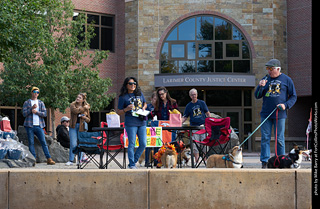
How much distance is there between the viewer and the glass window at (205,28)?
2870 cm

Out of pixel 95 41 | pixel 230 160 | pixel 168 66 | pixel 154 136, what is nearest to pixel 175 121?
pixel 154 136

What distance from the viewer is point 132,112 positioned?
31.2ft

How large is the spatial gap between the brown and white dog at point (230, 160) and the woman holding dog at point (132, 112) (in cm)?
144

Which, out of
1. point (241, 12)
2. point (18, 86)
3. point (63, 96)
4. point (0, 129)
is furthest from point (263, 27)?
point (0, 129)

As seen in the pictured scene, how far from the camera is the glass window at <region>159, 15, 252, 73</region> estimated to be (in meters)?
28.5

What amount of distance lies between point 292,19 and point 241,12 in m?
3.06

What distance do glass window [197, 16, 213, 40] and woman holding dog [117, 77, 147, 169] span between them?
1932 centimetres

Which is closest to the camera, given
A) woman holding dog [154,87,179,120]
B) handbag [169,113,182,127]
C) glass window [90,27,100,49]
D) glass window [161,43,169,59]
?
handbag [169,113,182,127]

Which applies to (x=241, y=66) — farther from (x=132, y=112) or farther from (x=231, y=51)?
(x=132, y=112)

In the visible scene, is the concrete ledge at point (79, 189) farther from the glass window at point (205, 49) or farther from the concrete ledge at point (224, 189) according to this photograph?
the glass window at point (205, 49)

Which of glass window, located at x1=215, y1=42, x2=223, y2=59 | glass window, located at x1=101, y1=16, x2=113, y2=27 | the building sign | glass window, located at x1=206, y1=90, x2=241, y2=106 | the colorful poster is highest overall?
glass window, located at x1=101, y1=16, x2=113, y2=27

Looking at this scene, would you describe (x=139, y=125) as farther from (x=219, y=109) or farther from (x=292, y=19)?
(x=292, y=19)

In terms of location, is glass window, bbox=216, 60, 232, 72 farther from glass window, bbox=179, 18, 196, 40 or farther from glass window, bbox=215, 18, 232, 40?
glass window, bbox=179, 18, 196, 40

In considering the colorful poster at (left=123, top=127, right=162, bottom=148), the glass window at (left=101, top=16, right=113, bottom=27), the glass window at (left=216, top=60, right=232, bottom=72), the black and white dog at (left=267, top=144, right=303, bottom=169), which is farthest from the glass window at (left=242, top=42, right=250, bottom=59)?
the black and white dog at (left=267, top=144, right=303, bottom=169)
